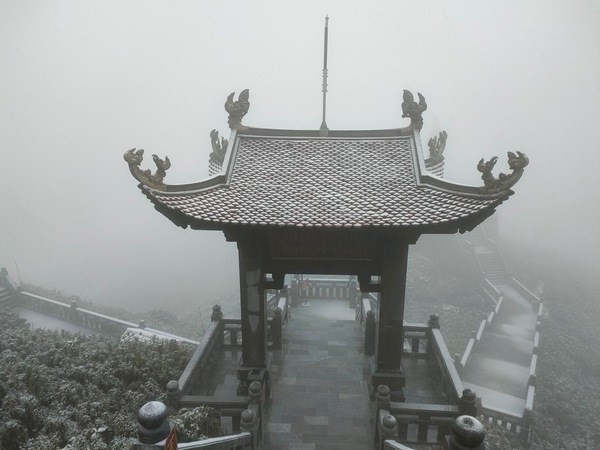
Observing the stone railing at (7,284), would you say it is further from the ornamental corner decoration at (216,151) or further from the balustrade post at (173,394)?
the balustrade post at (173,394)

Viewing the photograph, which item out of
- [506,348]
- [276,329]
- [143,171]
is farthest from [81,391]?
[506,348]

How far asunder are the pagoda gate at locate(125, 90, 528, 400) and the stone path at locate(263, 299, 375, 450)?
83cm

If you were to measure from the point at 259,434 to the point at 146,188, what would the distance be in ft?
19.9

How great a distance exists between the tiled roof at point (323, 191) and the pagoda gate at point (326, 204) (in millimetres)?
24

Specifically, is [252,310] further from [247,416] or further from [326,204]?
[326,204]

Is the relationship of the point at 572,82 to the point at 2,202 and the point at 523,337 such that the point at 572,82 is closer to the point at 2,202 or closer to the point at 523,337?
the point at 523,337

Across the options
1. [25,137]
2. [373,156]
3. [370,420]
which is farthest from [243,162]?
[25,137]

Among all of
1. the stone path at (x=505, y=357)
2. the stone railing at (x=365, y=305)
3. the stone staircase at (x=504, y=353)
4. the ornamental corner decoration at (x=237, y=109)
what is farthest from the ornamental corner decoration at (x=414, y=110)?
the stone path at (x=505, y=357)

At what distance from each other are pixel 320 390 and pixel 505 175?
23.8 ft

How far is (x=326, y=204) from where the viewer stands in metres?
8.71

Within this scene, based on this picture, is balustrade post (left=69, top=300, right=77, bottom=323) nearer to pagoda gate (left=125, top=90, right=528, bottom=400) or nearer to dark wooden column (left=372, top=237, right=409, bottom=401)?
pagoda gate (left=125, top=90, right=528, bottom=400)

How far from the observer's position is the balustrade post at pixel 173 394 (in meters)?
8.98

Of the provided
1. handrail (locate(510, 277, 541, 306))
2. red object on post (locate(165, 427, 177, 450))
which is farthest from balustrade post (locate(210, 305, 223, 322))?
handrail (locate(510, 277, 541, 306))

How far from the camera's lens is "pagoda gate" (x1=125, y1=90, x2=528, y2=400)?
319 inches
